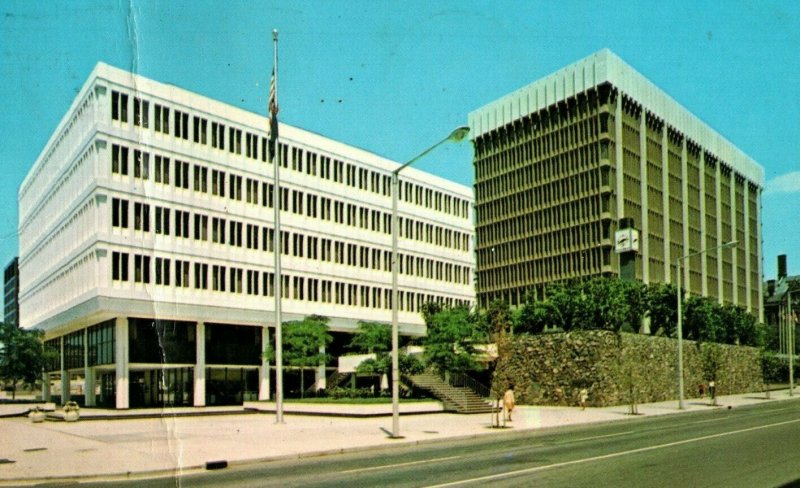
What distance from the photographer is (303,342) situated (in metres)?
54.6

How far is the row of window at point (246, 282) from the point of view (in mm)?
54469

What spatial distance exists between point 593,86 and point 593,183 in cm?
1231

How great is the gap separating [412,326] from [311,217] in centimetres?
1606

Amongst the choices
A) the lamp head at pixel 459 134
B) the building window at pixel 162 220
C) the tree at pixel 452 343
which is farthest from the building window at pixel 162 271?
the lamp head at pixel 459 134

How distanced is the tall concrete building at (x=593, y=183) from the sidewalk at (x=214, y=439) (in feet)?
216

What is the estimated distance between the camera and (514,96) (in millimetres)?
116125

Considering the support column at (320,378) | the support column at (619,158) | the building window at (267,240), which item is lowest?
the support column at (320,378)

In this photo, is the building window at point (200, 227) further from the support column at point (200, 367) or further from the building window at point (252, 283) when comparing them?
the support column at point (200, 367)

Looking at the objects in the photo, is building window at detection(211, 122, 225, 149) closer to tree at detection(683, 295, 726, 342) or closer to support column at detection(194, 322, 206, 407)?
support column at detection(194, 322, 206, 407)

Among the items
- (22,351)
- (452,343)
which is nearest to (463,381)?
(452,343)

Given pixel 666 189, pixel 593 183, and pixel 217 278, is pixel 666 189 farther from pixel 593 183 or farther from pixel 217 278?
pixel 217 278

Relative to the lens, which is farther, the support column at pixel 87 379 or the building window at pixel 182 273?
the support column at pixel 87 379

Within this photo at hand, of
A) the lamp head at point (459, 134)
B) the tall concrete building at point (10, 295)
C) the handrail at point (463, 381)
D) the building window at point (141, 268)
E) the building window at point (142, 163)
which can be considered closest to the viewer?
the lamp head at point (459, 134)

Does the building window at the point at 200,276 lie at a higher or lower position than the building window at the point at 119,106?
lower
